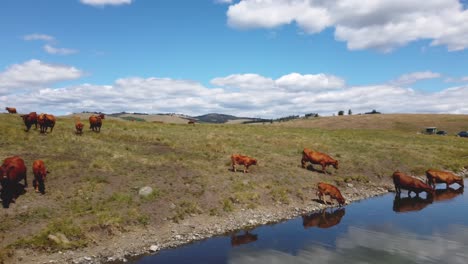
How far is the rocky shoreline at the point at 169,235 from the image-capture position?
1502cm

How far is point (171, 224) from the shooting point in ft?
62.3

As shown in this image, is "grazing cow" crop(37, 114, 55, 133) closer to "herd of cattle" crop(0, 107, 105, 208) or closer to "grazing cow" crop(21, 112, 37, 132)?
"grazing cow" crop(21, 112, 37, 132)

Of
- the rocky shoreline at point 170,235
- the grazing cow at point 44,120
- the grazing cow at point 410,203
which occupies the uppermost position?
the grazing cow at point 44,120

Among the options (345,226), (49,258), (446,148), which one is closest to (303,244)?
(345,226)

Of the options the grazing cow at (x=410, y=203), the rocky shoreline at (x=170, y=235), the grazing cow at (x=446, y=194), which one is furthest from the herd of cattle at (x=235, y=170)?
the rocky shoreline at (x=170, y=235)

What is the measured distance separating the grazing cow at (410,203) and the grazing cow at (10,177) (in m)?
22.3

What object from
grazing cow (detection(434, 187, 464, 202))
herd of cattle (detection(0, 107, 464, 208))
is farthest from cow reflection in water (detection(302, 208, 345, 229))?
grazing cow (detection(434, 187, 464, 202))

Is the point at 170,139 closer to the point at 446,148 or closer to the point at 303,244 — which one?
the point at 303,244

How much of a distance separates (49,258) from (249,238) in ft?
29.0

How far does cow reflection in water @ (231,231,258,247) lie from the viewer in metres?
17.2

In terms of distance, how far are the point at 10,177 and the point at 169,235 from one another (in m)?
8.93

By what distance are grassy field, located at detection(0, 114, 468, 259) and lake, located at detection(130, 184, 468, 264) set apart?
3.23m

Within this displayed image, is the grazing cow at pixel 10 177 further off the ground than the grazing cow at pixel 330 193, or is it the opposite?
the grazing cow at pixel 10 177

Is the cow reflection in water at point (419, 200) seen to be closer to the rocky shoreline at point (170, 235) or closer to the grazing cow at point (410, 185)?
the grazing cow at point (410, 185)
